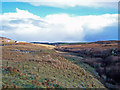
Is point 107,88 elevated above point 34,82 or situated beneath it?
situated beneath

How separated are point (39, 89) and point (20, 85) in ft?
7.39

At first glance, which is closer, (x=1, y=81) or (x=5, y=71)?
(x=1, y=81)

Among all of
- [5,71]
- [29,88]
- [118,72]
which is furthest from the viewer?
[118,72]

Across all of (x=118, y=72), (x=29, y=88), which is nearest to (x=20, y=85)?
(x=29, y=88)

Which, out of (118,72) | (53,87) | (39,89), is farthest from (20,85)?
(118,72)

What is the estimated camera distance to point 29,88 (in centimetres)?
1491

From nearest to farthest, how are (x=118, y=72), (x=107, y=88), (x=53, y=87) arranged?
1. (x=53, y=87)
2. (x=107, y=88)
3. (x=118, y=72)

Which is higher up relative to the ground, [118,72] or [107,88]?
[118,72]

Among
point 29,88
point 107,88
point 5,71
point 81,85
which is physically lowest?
point 107,88

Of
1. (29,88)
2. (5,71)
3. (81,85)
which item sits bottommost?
(81,85)

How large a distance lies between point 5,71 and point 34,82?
508 cm

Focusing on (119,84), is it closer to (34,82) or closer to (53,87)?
(53,87)

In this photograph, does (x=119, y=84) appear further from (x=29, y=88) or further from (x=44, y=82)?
(x=29, y=88)

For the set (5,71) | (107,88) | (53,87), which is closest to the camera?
(53,87)
